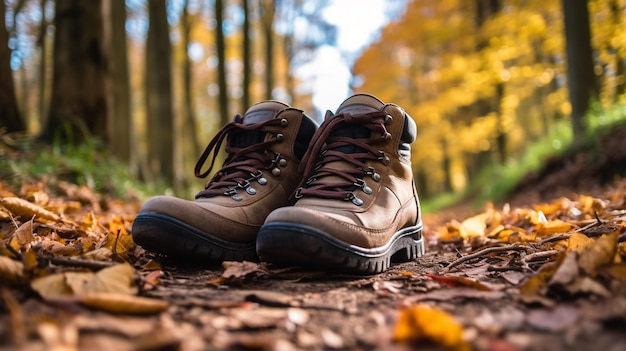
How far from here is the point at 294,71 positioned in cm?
2125

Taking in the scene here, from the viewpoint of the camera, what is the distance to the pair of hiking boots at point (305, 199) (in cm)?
151

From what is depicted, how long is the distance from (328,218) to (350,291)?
0.26 metres

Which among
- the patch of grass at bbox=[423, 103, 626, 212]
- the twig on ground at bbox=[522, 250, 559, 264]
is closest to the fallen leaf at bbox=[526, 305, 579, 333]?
the twig on ground at bbox=[522, 250, 559, 264]

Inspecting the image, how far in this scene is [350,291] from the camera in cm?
137

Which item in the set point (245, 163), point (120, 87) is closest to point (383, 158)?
point (245, 163)

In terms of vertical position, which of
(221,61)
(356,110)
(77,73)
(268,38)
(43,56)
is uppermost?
(268,38)

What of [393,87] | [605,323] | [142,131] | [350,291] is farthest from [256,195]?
[142,131]

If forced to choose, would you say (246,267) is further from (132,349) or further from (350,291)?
(132,349)

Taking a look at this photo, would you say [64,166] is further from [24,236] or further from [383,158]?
[383,158]

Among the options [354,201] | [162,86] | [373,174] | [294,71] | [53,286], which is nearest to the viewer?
[53,286]

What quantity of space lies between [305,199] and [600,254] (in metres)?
0.95

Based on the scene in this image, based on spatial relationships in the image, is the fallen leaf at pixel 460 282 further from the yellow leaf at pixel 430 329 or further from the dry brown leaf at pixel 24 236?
the dry brown leaf at pixel 24 236

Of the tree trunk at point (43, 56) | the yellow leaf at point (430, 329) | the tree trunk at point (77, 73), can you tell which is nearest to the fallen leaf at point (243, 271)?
the yellow leaf at point (430, 329)

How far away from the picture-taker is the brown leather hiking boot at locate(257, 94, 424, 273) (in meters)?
1.48
